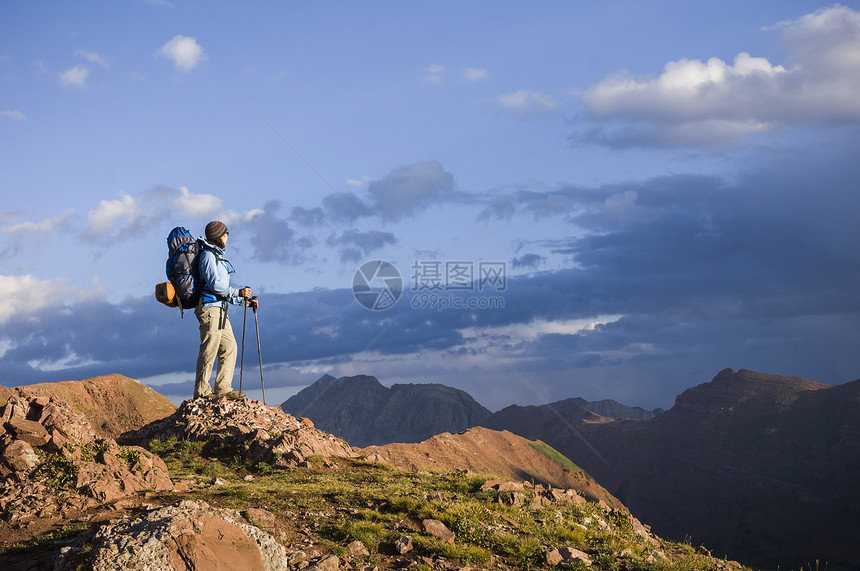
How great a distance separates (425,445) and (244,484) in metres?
40.3

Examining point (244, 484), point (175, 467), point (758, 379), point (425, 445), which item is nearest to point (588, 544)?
point (244, 484)

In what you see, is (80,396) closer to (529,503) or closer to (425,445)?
(529,503)

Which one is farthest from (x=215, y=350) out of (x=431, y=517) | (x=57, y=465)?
(x=431, y=517)

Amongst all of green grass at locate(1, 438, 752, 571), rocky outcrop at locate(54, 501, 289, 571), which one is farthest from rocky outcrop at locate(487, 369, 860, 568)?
rocky outcrop at locate(54, 501, 289, 571)

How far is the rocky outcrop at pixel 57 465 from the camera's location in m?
9.44

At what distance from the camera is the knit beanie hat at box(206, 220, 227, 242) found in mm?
15836

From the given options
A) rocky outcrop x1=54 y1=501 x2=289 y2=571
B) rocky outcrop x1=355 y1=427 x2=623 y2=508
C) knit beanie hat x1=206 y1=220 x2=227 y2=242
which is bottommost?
rocky outcrop x1=355 y1=427 x2=623 y2=508

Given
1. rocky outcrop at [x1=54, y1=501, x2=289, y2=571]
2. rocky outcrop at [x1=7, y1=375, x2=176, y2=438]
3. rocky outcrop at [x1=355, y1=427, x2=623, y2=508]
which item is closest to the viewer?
rocky outcrop at [x1=54, y1=501, x2=289, y2=571]

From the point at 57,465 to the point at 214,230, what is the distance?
7.27 metres

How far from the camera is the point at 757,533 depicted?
104 meters

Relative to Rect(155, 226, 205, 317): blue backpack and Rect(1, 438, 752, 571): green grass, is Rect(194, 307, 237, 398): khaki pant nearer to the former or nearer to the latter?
Rect(155, 226, 205, 317): blue backpack

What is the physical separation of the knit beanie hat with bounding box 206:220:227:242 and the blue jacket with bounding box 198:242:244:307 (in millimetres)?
199

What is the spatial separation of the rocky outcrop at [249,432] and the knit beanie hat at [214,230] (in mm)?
5014

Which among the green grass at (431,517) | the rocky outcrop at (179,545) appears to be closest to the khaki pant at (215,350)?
the green grass at (431,517)
